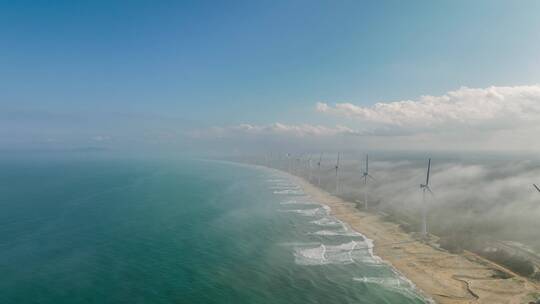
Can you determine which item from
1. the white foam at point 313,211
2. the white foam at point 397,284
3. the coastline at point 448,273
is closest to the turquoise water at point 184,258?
the white foam at point 397,284

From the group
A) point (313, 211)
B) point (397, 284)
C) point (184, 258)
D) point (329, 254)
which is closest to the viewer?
point (397, 284)

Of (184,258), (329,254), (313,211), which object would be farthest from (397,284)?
(313,211)

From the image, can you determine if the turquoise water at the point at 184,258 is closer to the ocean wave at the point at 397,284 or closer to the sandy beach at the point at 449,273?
the ocean wave at the point at 397,284

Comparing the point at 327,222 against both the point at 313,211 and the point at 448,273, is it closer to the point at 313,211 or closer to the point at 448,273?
the point at 313,211

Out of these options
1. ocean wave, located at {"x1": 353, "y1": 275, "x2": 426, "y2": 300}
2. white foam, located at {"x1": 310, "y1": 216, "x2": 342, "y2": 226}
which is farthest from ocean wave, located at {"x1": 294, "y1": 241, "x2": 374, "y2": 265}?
white foam, located at {"x1": 310, "y1": 216, "x2": 342, "y2": 226}

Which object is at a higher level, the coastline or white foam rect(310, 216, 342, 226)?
the coastline

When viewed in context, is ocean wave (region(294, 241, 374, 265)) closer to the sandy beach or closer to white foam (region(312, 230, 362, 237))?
the sandy beach

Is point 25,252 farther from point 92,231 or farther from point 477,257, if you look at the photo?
point 477,257

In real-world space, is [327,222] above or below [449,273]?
below
